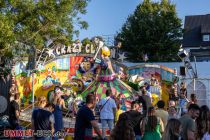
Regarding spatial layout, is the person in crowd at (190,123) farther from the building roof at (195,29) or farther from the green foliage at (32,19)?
the building roof at (195,29)

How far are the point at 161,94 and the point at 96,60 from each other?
4.60 metres

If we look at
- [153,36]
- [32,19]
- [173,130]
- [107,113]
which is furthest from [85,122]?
[153,36]

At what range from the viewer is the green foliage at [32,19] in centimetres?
1653

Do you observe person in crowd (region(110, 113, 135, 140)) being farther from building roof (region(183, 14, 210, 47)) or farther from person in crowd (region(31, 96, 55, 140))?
building roof (region(183, 14, 210, 47))

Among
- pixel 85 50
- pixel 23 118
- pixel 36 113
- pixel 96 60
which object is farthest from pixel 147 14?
pixel 36 113

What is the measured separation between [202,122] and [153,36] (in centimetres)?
3068

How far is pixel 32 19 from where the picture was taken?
1775 centimetres

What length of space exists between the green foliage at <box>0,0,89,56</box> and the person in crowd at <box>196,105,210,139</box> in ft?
35.9

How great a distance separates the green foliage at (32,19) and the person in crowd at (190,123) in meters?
10.5

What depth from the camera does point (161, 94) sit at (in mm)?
22094

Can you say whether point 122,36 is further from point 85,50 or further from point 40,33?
point 40,33

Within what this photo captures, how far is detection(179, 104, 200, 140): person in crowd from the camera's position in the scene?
21.5ft

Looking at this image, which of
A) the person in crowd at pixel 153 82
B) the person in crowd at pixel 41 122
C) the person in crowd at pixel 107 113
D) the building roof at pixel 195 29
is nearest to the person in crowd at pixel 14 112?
the person in crowd at pixel 107 113

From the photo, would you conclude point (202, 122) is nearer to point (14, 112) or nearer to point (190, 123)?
point (190, 123)
